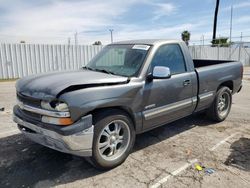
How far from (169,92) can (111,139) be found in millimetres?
1308

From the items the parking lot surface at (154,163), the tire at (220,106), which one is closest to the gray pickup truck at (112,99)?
the parking lot surface at (154,163)

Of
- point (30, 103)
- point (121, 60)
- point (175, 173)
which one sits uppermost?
point (121, 60)

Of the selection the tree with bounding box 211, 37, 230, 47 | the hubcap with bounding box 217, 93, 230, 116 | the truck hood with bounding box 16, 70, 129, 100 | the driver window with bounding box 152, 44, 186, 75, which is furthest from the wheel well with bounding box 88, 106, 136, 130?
the tree with bounding box 211, 37, 230, 47

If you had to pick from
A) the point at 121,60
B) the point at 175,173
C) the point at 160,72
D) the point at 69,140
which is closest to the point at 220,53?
the point at 121,60

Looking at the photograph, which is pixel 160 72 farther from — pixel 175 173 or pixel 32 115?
pixel 32 115

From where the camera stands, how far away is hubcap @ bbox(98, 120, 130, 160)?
10.8ft

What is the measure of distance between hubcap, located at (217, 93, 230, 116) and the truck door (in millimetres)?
1258

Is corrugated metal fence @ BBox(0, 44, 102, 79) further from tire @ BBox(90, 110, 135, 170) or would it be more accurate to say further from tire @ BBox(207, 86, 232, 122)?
tire @ BBox(90, 110, 135, 170)

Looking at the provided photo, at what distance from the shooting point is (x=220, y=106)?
18.3ft

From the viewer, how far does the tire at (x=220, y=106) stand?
5289 mm

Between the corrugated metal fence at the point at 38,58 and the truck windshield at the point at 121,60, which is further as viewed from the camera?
the corrugated metal fence at the point at 38,58

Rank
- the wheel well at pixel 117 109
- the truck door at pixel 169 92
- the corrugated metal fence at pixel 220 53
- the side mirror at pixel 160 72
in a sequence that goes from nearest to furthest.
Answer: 1. the wheel well at pixel 117 109
2. the side mirror at pixel 160 72
3. the truck door at pixel 169 92
4. the corrugated metal fence at pixel 220 53

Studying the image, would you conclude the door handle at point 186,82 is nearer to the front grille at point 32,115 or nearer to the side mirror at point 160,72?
the side mirror at point 160,72

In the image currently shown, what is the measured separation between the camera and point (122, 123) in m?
3.39
